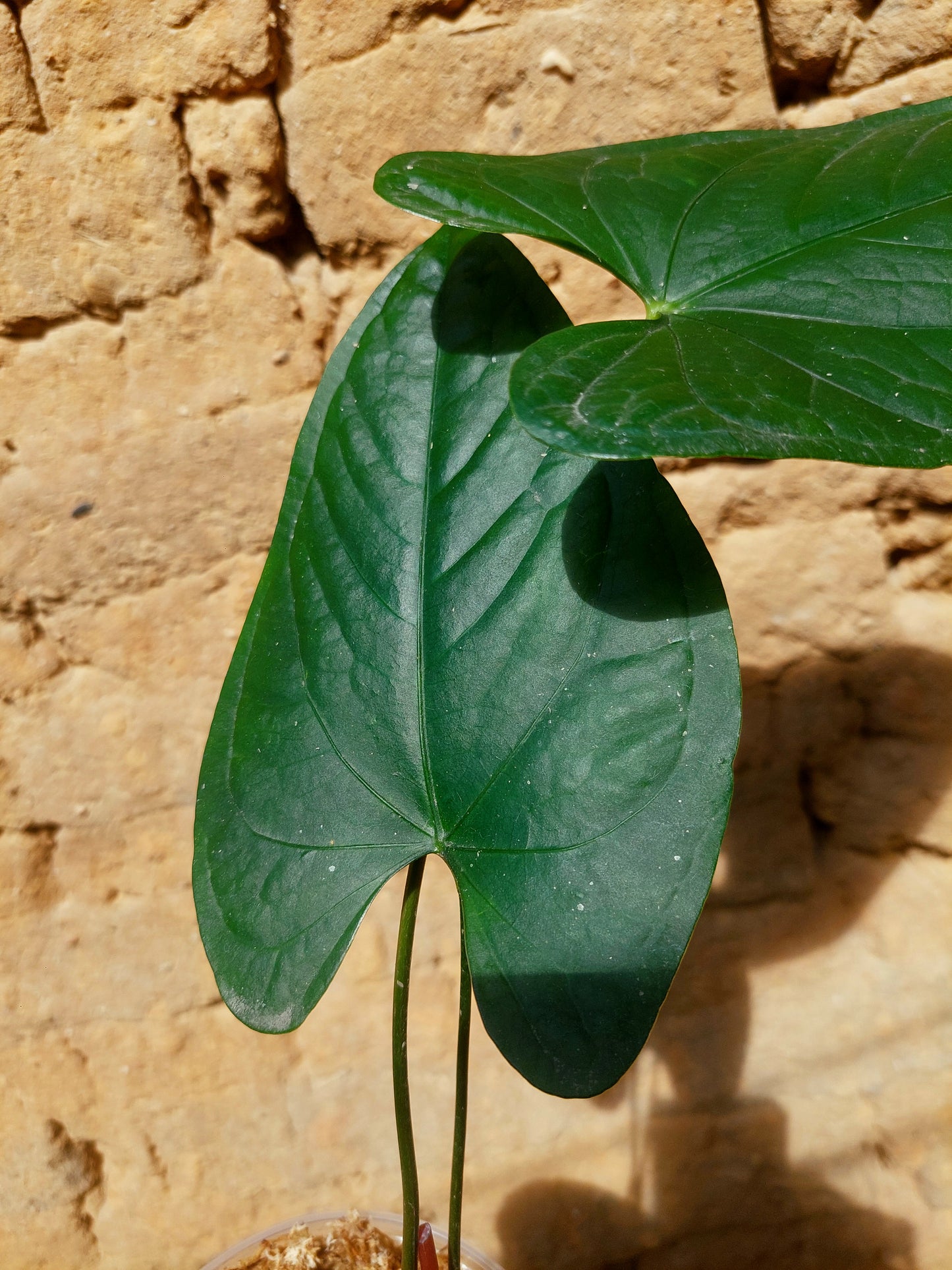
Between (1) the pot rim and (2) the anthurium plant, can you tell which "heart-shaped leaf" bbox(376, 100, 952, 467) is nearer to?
(2) the anthurium plant

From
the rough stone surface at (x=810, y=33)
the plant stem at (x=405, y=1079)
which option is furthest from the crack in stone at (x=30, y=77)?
the plant stem at (x=405, y=1079)

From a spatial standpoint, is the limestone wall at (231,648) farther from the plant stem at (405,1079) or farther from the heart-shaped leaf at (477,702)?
the plant stem at (405,1079)

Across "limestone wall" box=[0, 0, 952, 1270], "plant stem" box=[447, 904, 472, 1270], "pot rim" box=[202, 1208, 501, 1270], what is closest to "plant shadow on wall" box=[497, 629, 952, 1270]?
"limestone wall" box=[0, 0, 952, 1270]

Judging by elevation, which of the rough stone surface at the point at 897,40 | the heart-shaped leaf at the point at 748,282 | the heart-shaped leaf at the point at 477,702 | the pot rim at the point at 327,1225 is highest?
the rough stone surface at the point at 897,40

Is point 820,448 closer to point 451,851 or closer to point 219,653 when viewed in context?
point 451,851

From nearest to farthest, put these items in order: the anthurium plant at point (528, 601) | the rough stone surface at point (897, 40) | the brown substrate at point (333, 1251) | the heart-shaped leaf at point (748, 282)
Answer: the heart-shaped leaf at point (748, 282)
the anthurium plant at point (528, 601)
the brown substrate at point (333, 1251)
the rough stone surface at point (897, 40)

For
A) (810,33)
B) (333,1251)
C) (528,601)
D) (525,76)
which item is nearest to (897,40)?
(810,33)
